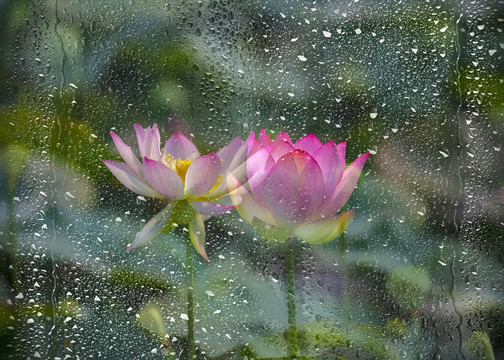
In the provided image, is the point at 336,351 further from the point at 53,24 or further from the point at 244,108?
the point at 53,24

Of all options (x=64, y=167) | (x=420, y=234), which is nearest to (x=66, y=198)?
(x=64, y=167)

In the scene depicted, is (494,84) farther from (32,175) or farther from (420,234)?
(32,175)

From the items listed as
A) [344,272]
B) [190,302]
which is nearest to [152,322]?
[190,302]

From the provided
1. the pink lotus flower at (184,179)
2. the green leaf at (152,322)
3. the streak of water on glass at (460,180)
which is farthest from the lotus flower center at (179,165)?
the streak of water on glass at (460,180)

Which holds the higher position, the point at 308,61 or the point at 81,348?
the point at 308,61

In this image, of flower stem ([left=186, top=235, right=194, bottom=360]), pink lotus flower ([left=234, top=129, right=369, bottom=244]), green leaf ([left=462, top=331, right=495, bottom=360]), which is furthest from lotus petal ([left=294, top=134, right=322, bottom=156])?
green leaf ([left=462, top=331, right=495, bottom=360])

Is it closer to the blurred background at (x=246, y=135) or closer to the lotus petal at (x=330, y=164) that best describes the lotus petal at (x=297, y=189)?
the lotus petal at (x=330, y=164)

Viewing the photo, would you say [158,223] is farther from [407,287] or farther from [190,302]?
[407,287]

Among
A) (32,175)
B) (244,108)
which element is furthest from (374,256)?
(32,175)

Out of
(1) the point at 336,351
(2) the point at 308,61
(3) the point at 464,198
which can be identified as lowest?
(1) the point at 336,351
